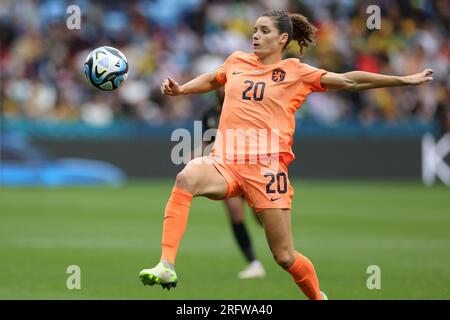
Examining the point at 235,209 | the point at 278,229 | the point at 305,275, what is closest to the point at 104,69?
the point at 278,229

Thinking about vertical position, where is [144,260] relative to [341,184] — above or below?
below

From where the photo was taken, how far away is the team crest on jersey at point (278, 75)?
806 centimetres

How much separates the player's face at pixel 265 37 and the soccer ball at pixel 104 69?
→ 47.6 inches

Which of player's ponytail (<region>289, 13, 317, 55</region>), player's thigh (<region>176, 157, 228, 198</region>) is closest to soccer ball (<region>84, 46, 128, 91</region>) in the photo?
player's thigh (<region>176, 157, 228, 198</region>)

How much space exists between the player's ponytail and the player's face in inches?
15.1

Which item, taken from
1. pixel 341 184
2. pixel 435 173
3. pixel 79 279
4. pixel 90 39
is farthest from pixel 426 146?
pixel 79 279

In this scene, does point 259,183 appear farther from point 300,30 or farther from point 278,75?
point 300,30

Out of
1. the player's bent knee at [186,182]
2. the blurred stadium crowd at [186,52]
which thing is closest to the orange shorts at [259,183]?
the player's bent knee at [186,182]

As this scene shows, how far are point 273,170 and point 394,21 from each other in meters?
18.5

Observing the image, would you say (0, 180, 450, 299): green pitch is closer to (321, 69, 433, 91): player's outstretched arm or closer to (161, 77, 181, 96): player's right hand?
(161, 77, 181, 96): player's right hand

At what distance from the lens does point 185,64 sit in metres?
26.3

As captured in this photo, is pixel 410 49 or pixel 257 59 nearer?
pixel 257 59

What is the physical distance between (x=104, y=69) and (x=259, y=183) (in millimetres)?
1669

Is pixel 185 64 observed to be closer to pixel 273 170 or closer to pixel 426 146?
pixel 426 146
